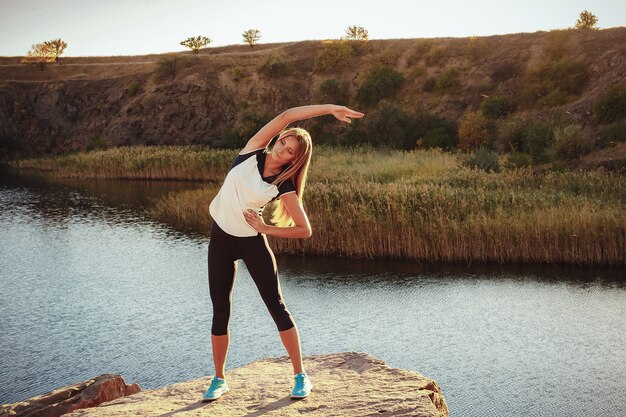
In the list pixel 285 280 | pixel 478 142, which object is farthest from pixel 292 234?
pixel 478 142

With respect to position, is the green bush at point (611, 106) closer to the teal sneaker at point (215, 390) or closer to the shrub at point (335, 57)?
the shrub at point (335, 57)

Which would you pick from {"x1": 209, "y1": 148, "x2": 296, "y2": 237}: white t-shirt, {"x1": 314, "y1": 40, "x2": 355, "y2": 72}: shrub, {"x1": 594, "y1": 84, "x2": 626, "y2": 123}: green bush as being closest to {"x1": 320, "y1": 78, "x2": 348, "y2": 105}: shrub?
{"x1": 314, "y1": 40, "x2": 355, "y2": 72}: shrub

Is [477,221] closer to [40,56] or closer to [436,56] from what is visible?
[436,56]

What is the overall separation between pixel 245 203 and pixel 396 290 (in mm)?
7620

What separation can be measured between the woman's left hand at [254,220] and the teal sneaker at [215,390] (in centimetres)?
119

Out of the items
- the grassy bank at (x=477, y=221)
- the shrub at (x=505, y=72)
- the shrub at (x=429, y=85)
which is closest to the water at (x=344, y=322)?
the grassy bank at (x=477, y=221)

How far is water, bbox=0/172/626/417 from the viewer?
26.6 ft

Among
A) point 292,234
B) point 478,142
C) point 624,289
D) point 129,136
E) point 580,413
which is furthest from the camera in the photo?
point 129,136

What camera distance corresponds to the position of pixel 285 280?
13375 millimetres

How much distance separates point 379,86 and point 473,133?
40.3 feet

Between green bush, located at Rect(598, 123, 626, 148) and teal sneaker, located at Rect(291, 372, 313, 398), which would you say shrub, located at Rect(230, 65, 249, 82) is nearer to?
green bush, located at Rect(598, 123, 626, 148)

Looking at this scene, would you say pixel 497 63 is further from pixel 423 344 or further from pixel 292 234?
pixel 292 234

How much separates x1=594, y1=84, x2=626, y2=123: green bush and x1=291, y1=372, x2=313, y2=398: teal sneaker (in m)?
28.6

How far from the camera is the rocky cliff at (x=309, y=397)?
4.91m
